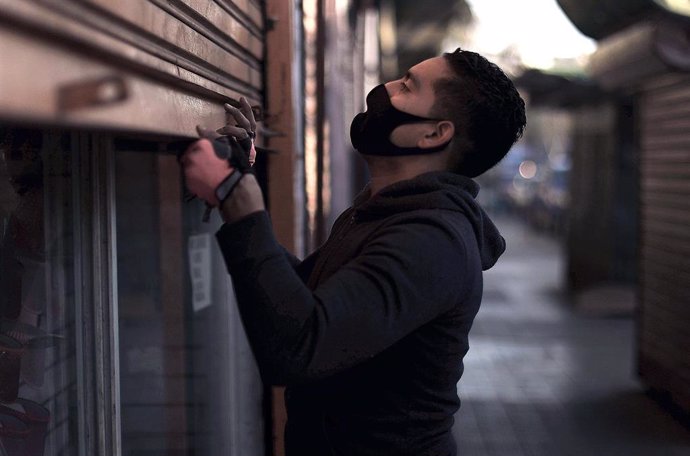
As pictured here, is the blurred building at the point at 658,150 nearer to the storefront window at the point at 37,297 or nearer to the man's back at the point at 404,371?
the man's back at the point at 404,371

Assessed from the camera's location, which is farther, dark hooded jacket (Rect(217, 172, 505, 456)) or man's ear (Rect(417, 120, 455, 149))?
man's ear (Rect(417, 120, 455, 149))

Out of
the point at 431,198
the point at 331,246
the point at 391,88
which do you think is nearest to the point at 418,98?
the point at 391,88

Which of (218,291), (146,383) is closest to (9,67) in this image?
(146,383)

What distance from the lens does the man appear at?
2.09 metres

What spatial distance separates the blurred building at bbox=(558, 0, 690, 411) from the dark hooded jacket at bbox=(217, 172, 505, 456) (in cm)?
567

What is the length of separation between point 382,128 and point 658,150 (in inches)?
281

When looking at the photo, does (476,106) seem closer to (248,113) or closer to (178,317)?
(248,113)

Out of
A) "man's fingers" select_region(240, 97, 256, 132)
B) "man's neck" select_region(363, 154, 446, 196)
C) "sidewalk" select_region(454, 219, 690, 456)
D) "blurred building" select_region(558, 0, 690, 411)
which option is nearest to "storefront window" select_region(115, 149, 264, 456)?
"man's fingers" select_region(240, 97, 256, 132)

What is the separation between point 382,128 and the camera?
2.57 m

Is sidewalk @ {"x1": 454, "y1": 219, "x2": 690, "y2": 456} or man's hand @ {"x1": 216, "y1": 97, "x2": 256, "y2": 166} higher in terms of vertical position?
man's hand @ {"x1": 216, "y1": 97, "x2": 256, "y2": 166}

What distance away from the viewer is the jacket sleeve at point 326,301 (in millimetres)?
2057

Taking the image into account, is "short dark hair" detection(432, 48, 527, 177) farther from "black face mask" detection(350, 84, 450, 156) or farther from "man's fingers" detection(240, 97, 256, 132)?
"man's fingers" detection(240, 97, 256, 132)

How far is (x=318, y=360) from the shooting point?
209 centimetres

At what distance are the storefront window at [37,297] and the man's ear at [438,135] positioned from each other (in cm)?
107
